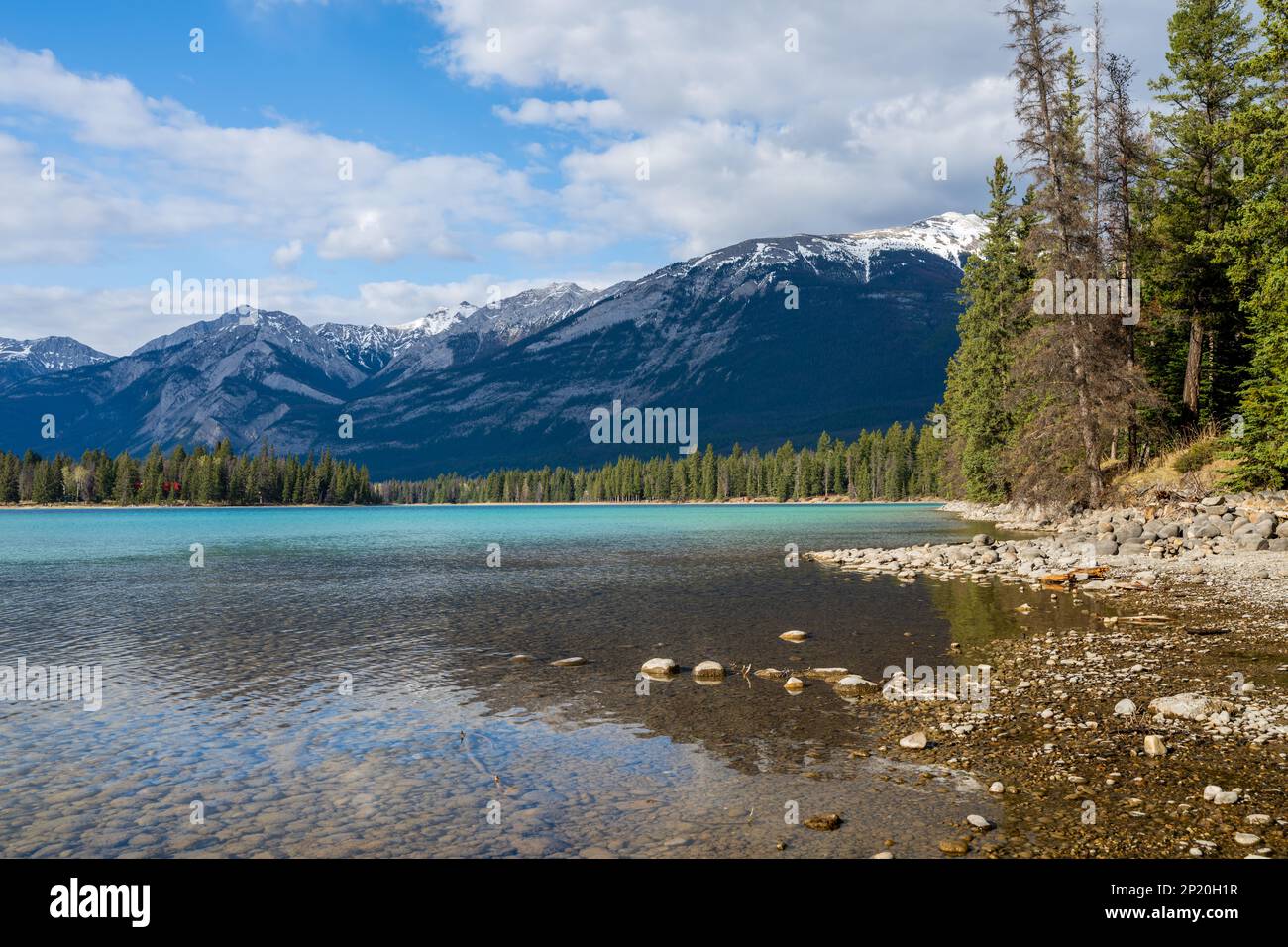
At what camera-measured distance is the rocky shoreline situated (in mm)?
9664

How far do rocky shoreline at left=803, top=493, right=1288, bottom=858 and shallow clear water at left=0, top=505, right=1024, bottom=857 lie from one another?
1086 mm

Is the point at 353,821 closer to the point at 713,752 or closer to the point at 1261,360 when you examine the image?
the point at 713,752

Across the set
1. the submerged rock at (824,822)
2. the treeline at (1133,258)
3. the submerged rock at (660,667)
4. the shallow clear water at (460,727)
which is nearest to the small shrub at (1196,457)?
the treeline at (1133,258)

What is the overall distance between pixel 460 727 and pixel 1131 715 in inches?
500

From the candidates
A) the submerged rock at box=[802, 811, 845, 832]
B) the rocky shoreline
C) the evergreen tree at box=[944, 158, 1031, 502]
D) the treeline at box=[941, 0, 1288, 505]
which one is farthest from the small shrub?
the submerged rock at box=[802, 811, 845, 832]

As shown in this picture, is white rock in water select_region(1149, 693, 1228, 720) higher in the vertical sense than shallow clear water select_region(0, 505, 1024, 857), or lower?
higher

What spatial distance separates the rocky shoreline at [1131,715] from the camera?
966 cm

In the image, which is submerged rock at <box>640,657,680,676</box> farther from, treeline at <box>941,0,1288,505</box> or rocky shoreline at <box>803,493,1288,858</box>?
treeline at <box>941,0,1288,505</box>

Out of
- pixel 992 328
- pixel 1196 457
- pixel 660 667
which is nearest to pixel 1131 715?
pixel 660 667

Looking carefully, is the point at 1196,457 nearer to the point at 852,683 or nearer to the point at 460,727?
the point at 852,683

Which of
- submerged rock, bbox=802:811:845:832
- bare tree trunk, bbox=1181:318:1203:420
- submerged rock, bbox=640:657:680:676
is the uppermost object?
bare tree trunk, bbox=1181:318:1203:420

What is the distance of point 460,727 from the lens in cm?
1559
